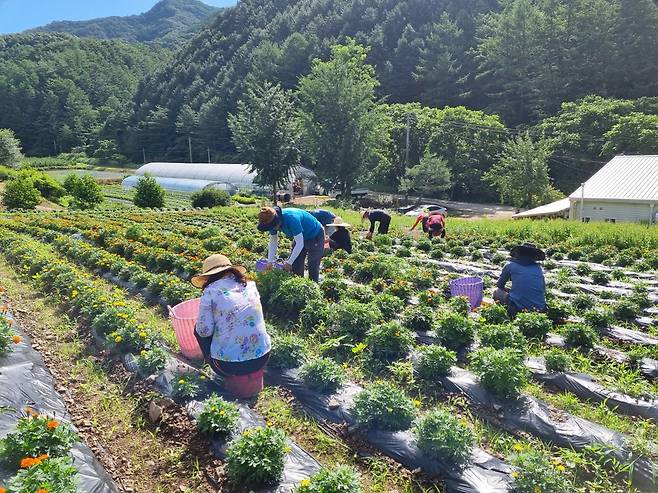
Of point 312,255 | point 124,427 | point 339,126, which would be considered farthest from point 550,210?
point 124,427

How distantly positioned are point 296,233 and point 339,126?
32905 mm

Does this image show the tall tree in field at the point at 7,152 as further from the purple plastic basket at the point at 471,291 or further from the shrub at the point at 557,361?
the shrub at the point at 557,361

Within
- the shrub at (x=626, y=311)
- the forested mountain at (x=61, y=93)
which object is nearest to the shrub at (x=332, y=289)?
the shrub at (x=626, y=311)

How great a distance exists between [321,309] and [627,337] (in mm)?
3857

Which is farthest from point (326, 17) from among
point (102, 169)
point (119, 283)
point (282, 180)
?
point (119, 283)

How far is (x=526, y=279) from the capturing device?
20.3 feet

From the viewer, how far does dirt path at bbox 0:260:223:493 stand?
349 cm

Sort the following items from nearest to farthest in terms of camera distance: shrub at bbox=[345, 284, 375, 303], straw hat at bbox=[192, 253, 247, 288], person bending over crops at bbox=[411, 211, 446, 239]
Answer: straw hat at bbox=[192, 253, 247, 288]
shrub at bbox=[345, 284, 375, 303]
person bending over crops at bbox=[411, 211, 446, 239]

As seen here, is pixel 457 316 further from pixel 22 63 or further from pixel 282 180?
pixel 22 63

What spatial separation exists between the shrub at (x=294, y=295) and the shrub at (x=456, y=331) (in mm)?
1821

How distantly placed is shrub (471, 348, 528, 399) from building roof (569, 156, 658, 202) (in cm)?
2099

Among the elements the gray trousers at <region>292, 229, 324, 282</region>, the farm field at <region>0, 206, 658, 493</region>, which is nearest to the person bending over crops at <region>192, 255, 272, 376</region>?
the farm field at <region>0, 206, 658, 493</region>

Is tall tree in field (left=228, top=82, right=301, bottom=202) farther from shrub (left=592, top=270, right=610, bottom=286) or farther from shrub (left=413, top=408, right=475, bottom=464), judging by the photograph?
shrub (left=413, top=408, right=475, bottom=464)

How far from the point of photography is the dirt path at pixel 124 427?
3.49 metres
